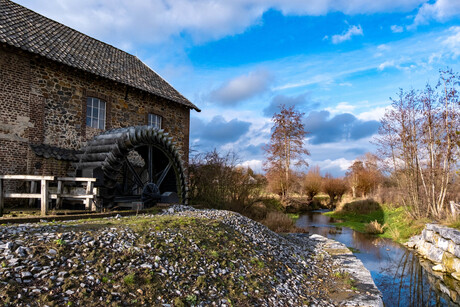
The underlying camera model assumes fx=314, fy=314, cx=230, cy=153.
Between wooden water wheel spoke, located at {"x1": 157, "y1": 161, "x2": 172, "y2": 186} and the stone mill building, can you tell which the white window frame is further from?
wooden water wheel spoke, located at {"x1": 157, "y1": 161, "x2": 172, "y2": 186}

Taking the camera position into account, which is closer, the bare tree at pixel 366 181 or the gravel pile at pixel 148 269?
the gravel pile at pixel 148 269

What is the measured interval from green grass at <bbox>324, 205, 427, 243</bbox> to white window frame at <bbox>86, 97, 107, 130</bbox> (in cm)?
1244

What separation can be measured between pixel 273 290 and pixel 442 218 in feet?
34.6

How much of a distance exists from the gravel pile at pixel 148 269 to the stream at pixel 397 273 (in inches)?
74.8

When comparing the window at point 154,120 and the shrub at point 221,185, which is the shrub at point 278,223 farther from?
the window at point 154,120

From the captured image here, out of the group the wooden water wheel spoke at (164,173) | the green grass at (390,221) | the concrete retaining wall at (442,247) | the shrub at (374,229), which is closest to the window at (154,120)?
the wooden water wheel spoke at (164,173)

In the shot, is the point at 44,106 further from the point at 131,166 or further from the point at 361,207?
the point at 361,207

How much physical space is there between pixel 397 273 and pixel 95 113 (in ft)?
37.2

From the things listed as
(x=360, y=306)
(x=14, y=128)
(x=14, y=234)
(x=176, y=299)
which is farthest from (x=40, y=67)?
(x=360, y=306)

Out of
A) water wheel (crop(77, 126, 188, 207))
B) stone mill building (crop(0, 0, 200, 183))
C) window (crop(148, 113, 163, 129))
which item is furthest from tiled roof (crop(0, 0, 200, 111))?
water wheel (crop(77, 126, 188, 207))

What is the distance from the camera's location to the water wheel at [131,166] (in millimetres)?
9375

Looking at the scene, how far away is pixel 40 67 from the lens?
1018 cm

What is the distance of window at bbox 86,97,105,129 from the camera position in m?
11.6

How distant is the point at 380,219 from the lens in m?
17.0
